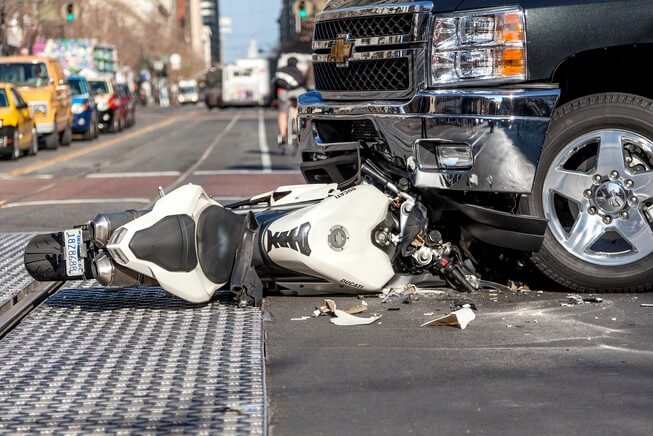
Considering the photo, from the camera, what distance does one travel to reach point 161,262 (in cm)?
637

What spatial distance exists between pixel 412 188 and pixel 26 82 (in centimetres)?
2498

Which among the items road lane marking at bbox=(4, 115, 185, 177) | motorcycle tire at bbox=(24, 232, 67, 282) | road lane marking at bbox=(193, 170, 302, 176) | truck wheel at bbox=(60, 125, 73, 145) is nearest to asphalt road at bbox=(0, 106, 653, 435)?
motorcycle tire at bbox=(24, 232, 67, 282)

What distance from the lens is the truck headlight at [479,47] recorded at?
672 cm

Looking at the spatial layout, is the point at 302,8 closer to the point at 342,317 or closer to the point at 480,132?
the point at 480,132

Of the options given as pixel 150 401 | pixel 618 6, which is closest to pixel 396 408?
pixel 150 401

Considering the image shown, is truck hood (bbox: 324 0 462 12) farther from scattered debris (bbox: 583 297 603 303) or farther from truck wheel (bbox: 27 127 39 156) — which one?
truck wheel (bbox: 27 127 39 156)

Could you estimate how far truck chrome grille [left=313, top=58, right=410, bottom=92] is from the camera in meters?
7.09

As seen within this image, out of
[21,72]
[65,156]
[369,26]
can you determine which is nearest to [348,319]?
[369,26]

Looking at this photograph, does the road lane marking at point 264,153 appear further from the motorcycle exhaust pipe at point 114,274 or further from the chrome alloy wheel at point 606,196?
the motorcycle exhaust pipe at point 114,274

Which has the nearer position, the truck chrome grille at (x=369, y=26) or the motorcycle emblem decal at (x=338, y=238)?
the motorcycle emblem decal at (x=338, y=238)

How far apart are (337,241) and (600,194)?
1.45m

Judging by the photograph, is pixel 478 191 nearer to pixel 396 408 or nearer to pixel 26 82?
pixel 396 408

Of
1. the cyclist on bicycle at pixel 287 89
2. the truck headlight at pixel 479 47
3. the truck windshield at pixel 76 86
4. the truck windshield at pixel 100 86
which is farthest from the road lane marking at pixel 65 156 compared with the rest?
the truck headlight at pixel 479 47

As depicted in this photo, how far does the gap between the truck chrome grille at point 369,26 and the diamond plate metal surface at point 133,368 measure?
176cm
